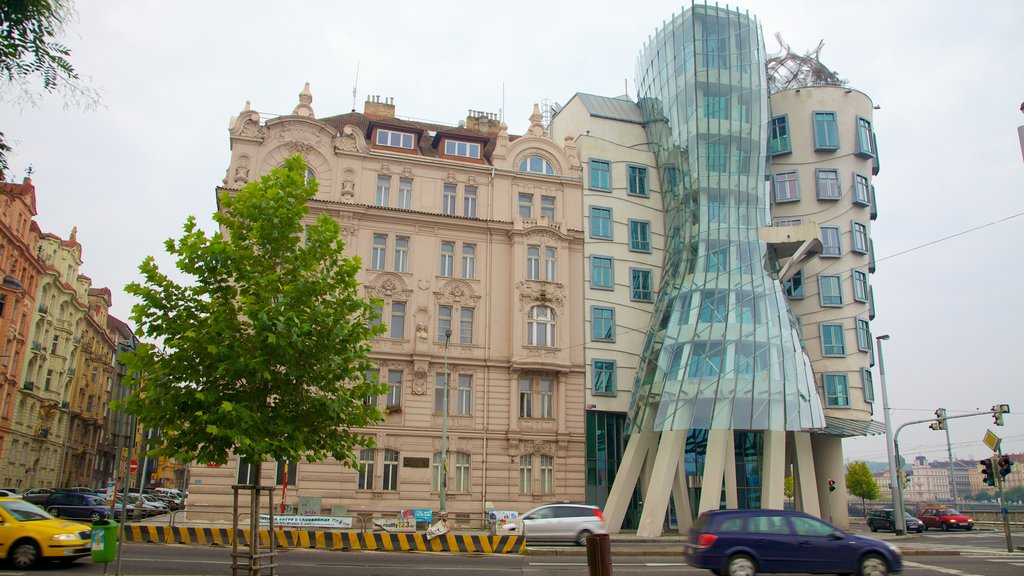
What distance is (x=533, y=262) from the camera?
41125 mm

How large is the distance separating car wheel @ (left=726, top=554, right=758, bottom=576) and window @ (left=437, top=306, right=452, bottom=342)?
25.2m

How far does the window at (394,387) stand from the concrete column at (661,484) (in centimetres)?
1292

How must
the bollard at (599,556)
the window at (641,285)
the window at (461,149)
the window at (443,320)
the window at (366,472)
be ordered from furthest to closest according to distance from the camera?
the window at (461,149)
the window at (641,285)
the window at (443,320)
the window at (366,472)
the bollard at (599,556)

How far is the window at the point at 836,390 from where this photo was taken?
4203 cm

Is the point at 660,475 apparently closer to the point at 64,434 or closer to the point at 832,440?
the point at 832,440

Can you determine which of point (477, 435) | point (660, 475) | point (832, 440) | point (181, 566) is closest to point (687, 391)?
point (660, 475)

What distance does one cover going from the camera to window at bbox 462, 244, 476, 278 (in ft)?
133

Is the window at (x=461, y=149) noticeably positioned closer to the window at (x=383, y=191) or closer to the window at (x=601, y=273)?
the window at (x=383, y=191)

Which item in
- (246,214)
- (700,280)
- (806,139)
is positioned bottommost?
(246,214)

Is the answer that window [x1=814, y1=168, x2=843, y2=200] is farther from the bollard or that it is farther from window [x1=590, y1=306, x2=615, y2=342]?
the bollard

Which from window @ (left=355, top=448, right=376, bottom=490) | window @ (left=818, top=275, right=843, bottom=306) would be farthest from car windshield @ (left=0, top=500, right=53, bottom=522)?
window @ (left=818, top=275, right=843, bottom=306)

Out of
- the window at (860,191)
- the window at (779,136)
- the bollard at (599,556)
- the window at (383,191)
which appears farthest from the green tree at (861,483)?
the bollard at (599,556)

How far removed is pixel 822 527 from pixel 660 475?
59.9 ft

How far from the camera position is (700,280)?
37.8 metres
